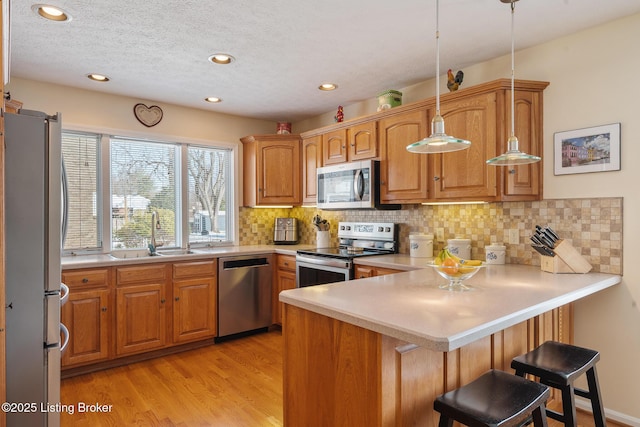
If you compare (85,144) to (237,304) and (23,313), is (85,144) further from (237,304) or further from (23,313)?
(23,313)

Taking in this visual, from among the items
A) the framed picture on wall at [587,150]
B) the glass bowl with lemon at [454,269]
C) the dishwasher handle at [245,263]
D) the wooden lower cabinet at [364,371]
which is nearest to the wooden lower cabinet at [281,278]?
the dishwasher handle at [245,263]

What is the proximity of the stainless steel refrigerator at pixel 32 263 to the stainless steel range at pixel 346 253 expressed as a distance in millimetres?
2063

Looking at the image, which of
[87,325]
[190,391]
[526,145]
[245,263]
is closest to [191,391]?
[190,391]

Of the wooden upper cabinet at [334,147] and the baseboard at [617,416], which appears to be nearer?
the baseboard at [617,416]

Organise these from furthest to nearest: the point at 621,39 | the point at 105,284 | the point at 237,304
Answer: the point at 237,304 → the point at 105,284 → the point at 621,39

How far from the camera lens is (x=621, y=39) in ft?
7.62

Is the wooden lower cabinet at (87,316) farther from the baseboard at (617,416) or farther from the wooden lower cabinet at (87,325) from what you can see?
the baseboard at (617,416)

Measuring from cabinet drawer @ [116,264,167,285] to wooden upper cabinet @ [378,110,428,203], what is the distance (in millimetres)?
2049

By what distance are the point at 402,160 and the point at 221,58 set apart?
1.61m

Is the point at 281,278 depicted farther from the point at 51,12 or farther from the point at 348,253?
the point at 51,12

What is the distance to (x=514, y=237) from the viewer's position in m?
2.83

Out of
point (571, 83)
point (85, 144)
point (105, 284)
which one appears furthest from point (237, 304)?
point (571, 83)

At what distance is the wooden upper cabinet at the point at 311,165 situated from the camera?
13.5 ft

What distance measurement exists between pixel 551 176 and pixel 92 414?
3.35 meters
